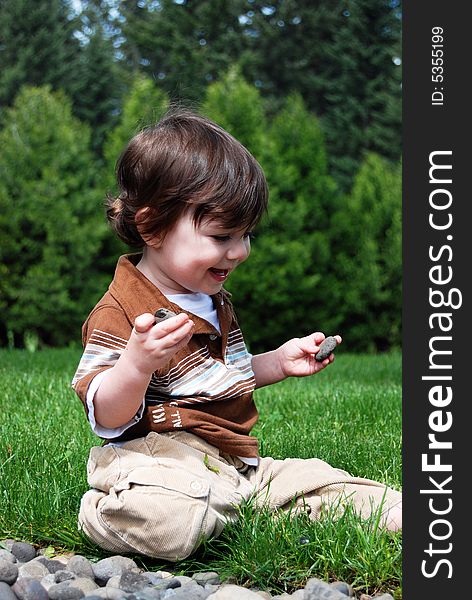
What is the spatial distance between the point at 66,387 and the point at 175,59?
54.8 feet

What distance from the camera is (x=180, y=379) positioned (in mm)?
2500

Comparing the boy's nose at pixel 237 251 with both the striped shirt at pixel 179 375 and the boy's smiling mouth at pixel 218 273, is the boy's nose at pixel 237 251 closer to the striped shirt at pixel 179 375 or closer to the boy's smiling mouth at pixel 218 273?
the boy's smiling mouth at pixel 218 273

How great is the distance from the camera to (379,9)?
61.8ft

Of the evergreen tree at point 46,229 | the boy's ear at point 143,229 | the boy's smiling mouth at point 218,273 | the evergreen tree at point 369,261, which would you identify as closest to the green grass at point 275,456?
the boy's smiling mouth at point 218,273

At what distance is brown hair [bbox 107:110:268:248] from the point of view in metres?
2.46

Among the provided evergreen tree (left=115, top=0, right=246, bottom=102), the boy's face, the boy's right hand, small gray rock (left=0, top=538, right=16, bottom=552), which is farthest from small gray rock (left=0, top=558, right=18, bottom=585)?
evergreen tree (left=115, top=0, right=246, bottom=102)

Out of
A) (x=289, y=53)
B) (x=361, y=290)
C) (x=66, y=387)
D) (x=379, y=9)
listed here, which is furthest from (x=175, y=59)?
(x=66, y=387)

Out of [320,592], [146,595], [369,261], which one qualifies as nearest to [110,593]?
[146,595]

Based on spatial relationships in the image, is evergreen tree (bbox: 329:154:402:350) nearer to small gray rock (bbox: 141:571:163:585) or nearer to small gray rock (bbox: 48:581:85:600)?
small gray rock (bbox: 141:571:163:585)

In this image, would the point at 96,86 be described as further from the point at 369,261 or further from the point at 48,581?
the point at 48,581

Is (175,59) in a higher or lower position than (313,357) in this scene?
higher

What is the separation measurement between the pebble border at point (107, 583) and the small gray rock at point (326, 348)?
32.2 inches

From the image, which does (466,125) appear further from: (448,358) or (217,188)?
(217,188)

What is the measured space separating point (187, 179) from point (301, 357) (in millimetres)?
725
